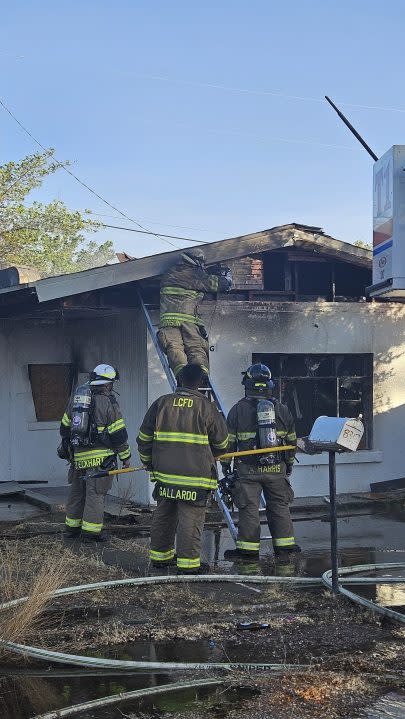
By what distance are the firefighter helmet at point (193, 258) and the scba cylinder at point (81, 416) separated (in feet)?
8.01

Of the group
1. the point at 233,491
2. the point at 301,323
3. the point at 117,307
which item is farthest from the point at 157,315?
the point at 233,491

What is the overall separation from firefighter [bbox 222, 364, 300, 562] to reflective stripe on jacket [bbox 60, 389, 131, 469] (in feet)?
3.92

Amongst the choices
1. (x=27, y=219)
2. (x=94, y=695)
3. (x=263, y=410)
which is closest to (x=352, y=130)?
(x=263, y=410)

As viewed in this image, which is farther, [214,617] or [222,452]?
[222,452]

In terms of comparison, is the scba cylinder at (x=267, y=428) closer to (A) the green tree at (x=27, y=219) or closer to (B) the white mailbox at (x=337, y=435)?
(B) the white mailbox at (x=337, y=435)

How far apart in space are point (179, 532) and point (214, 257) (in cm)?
488

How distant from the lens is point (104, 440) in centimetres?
820

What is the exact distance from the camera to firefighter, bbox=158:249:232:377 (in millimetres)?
9961

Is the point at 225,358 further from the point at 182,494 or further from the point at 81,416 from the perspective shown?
the point at 182,494

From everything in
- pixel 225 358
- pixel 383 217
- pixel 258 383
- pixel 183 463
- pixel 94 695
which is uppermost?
pixel 383 217

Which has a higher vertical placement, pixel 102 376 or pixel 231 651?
pixel 102 376

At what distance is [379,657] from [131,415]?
735 cm

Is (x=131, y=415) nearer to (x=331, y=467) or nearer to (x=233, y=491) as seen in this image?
(x=233, y=491)

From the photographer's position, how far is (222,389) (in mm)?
11344
